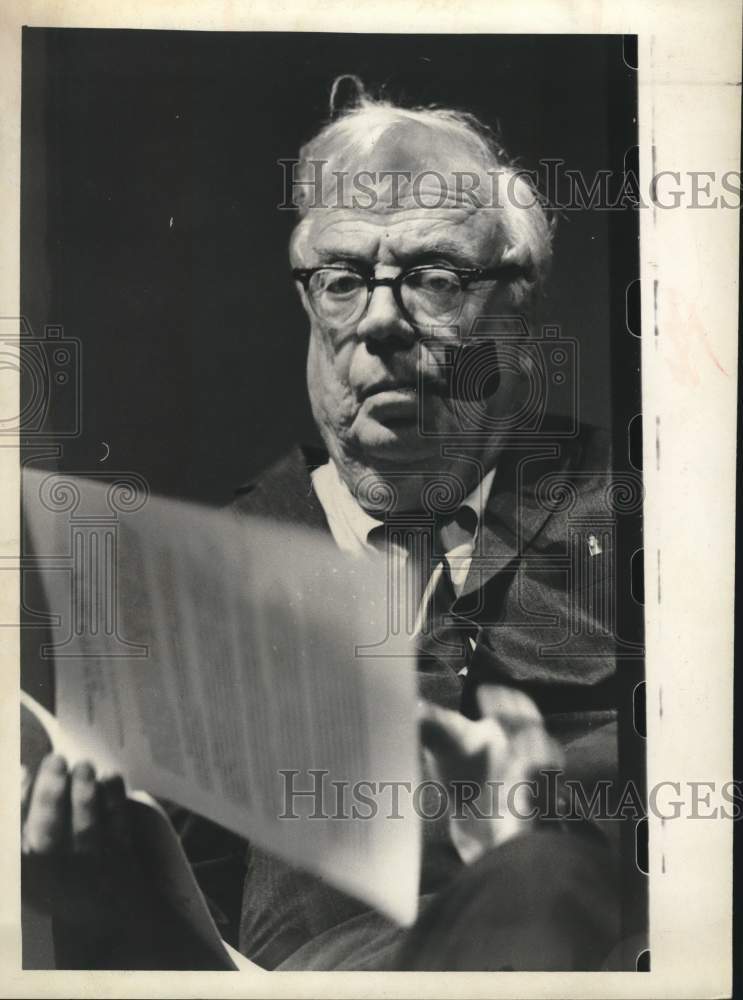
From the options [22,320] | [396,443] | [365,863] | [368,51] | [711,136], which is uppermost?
[368,51]

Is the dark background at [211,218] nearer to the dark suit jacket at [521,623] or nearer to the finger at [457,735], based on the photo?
the dark suit jacket at [521,623]

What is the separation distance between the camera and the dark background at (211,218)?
1058 millimetres

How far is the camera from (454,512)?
1.06 m

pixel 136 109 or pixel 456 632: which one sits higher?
pixel 136 109

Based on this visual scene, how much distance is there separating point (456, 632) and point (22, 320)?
71 centimetres

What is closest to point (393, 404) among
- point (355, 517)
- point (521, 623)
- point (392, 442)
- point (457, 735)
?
point (392, 442)

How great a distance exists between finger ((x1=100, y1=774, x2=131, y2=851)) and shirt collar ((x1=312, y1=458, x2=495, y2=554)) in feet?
1.43

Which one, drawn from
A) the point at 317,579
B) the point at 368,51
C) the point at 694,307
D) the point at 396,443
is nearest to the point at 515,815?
the point at 317,579

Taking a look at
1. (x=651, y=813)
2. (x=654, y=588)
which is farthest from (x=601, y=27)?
(x=651, y=813)

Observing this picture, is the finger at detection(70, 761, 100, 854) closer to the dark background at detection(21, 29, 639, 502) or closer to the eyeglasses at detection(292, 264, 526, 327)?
the dark background at detection(21, 29, 639, 502)

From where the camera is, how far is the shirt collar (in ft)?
3.49

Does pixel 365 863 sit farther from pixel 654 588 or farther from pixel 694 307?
pixel 694 307

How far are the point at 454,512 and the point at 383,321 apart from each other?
0.27 m

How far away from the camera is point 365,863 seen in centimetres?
→ 105
